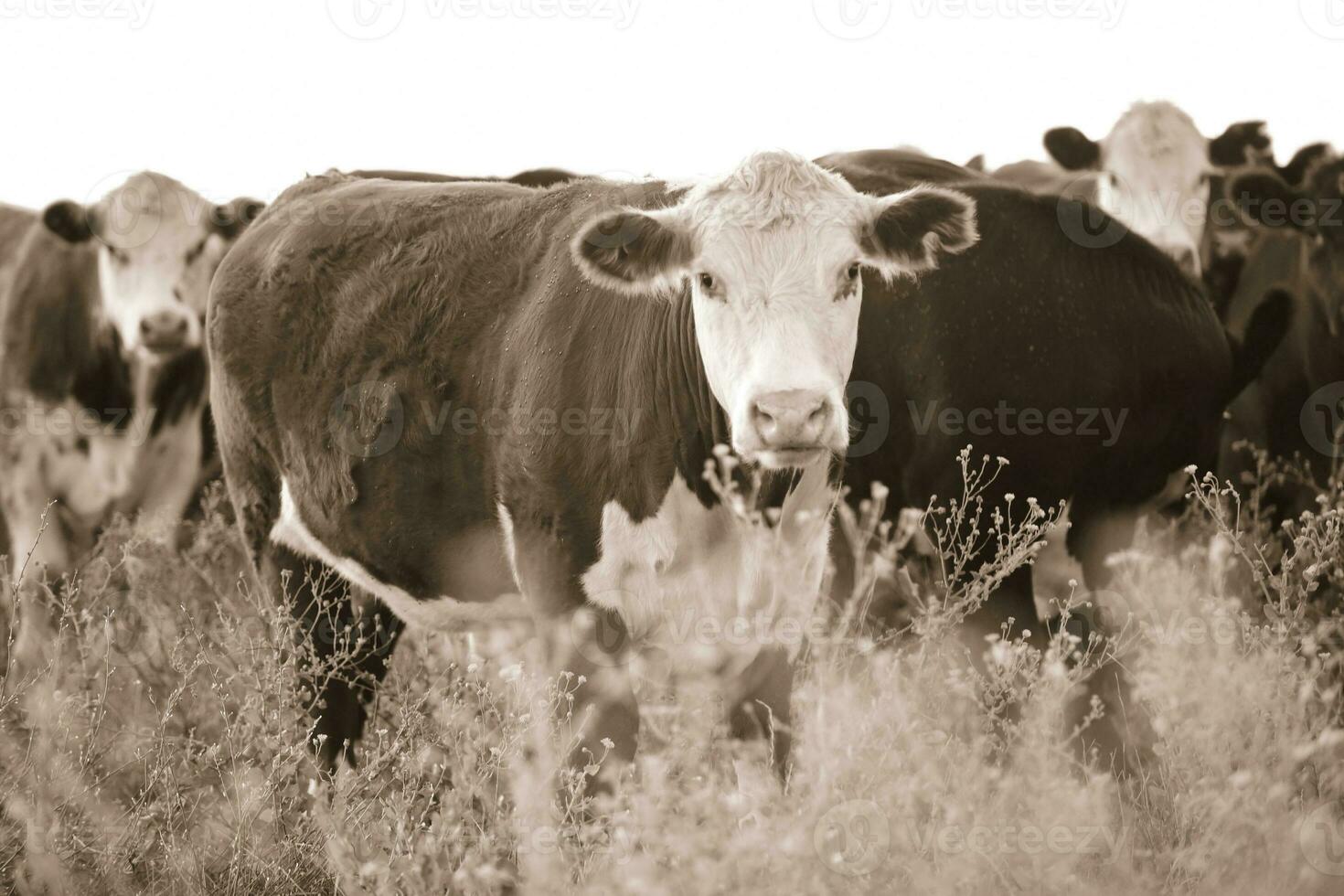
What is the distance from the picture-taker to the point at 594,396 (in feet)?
14.5

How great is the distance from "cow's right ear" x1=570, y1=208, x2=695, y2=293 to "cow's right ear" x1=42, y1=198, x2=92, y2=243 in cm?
520

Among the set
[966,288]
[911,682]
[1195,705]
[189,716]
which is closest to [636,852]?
[911,682]

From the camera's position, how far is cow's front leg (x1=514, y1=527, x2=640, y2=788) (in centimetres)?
434

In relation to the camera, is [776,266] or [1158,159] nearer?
[776,266]

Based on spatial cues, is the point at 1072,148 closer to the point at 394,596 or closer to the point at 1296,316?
the point at 1296,316

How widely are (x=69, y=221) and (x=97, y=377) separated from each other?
0.93m

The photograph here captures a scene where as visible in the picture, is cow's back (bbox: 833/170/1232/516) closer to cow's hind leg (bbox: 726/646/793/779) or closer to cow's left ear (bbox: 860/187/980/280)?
cow's left ear (bbox: 860/187/980/280)

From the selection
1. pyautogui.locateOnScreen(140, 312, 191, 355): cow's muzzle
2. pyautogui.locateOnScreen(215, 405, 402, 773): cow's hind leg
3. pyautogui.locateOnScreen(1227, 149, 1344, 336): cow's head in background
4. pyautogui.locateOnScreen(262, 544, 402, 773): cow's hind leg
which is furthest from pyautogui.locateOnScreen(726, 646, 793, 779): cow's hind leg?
pyautogui.locateOnScreen(1227, 149, 1344, 336): cow's head in background

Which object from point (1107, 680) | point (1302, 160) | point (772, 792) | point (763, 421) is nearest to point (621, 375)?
point (763, 421)

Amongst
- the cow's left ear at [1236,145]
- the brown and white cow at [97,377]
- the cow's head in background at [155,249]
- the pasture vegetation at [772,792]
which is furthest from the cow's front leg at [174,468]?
the cow's left ear at [1236,145]

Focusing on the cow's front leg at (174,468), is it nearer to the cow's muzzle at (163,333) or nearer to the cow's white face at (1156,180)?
the cow's muzzle at (163,333)

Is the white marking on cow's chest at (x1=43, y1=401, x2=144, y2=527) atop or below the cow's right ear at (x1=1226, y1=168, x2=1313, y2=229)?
below

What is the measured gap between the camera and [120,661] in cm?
609

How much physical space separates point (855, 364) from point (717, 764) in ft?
6.29
